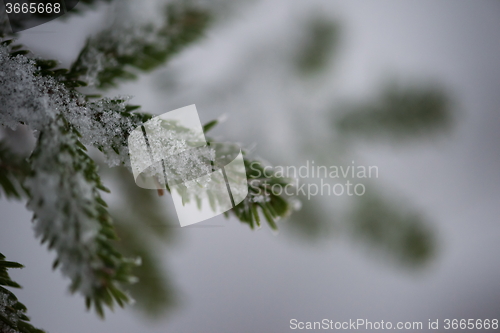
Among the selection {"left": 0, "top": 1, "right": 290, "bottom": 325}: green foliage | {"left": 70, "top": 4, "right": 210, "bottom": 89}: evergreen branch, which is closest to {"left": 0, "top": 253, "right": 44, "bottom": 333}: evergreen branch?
{"left": 0, "top": 1, "right": 290, "bottom": 325}: green foliage

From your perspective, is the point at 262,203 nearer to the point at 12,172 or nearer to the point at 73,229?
the point at 73,229

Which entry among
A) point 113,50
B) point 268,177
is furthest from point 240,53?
point 268,177

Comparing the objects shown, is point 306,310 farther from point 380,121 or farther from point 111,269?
point 111,269
